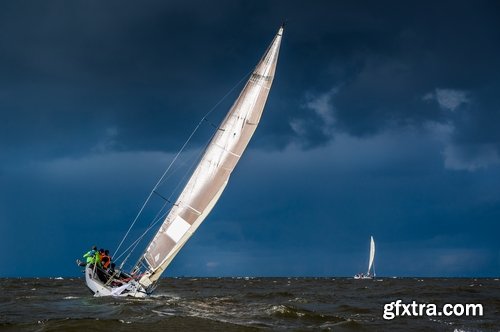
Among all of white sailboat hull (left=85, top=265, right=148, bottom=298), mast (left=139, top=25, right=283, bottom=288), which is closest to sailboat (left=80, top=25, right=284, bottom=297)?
mast (left=139, top=25, right=283, bottom=288)

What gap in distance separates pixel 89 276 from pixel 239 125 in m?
12.2

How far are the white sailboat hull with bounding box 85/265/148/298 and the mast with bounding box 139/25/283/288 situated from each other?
3115 millimetres

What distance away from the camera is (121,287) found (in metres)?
31.0

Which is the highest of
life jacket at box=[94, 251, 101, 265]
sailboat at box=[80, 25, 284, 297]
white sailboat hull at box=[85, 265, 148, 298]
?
sailboat at box=[80, 25, 284, 297]

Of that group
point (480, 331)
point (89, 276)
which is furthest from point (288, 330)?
point (89, 276)

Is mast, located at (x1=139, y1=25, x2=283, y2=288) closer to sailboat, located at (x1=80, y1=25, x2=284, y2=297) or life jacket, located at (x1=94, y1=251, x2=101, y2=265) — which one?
sailboat, located at (x1=80, y1=25, x2=284, y2=297)

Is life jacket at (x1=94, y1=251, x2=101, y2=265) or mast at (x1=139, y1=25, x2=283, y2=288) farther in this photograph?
life jacket at (x1=94, y1=251, x2=101, y2=265)

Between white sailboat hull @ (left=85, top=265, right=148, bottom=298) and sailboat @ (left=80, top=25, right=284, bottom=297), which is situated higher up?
sailboat @ (left=80, top=25, right=284, bottom=297)

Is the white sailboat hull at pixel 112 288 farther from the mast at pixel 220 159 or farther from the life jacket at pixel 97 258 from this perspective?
the mast at pixel 220 159

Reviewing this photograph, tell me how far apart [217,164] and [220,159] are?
292mm

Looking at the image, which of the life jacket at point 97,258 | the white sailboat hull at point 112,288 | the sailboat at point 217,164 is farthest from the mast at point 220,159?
the life jacket at point 97,258

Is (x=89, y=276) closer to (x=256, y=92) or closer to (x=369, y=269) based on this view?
(x=256, y=92)

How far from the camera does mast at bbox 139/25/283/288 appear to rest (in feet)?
93.6

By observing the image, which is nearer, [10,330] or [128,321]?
[10,330]
